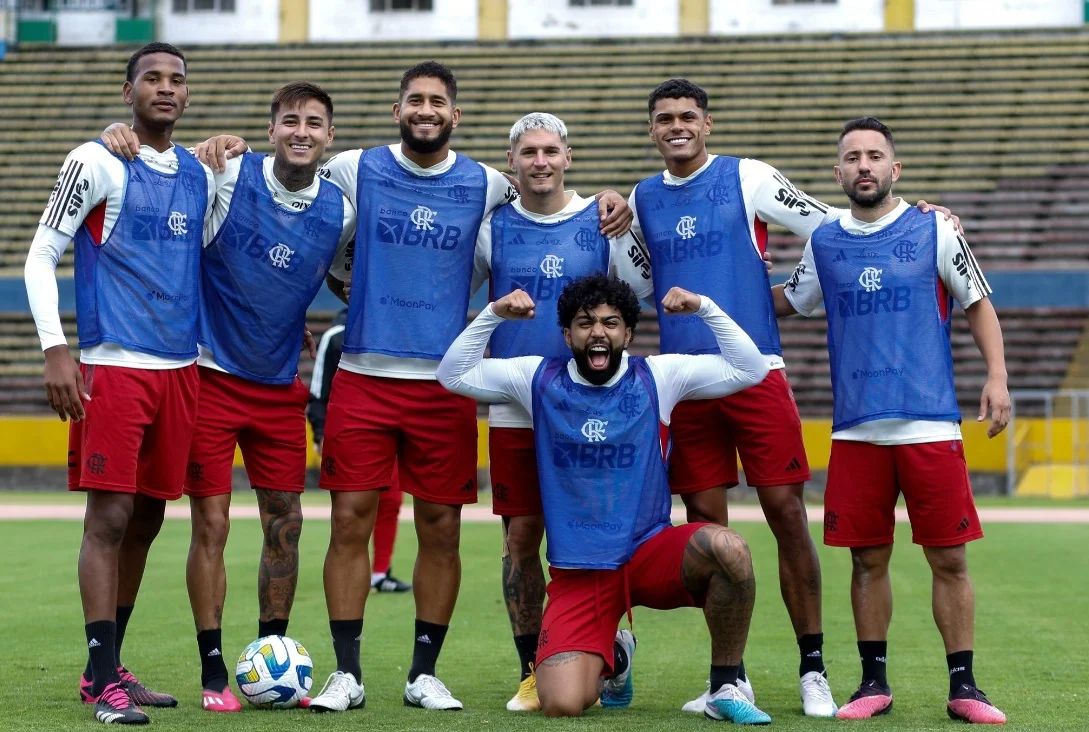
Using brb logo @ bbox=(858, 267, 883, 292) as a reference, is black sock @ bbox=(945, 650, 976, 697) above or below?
below

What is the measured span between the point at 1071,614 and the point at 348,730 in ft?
16.0

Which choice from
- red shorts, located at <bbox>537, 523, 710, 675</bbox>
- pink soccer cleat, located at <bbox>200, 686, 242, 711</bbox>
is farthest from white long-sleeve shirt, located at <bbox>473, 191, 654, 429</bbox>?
pink soccer cleat, located at <bbox>200, 686, 242, 711</bbox>

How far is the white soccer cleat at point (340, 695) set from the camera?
5.24 metres

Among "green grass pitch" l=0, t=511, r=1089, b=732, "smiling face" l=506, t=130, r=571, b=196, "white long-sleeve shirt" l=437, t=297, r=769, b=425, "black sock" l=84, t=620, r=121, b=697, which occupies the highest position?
"smiling face" l=506, t=130, r=571, b=196

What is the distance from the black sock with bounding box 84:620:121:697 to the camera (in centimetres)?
511

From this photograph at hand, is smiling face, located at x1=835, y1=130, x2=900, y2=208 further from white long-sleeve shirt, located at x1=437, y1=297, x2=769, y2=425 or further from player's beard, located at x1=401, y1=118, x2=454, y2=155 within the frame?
player's beard, located at x1=401, y1=118, x2=454, y2=155

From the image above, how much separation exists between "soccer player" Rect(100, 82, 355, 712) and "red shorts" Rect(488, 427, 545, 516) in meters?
0.78

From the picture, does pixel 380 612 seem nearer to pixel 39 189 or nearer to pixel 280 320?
pixel 280 320

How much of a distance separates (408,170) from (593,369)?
1131mm

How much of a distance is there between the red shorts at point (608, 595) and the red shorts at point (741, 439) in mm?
422

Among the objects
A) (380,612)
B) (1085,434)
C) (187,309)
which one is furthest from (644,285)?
(1085,434)

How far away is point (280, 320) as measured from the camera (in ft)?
18.9

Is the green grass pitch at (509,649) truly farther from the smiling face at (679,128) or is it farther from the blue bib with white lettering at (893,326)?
the smiling face at (679,128)

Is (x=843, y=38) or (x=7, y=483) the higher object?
(x=843, y=38)
